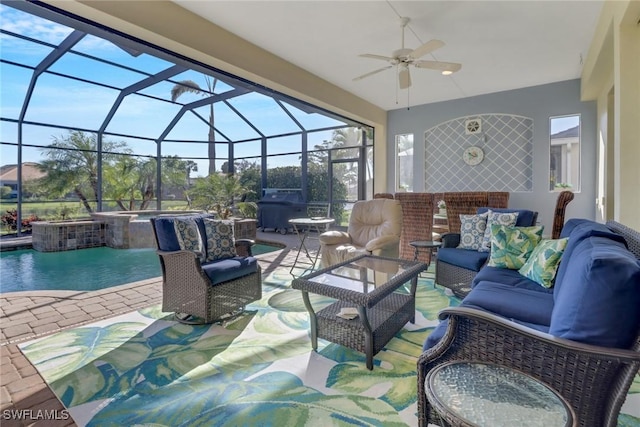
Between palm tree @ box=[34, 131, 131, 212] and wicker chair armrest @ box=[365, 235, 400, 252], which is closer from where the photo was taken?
wicker chair armrest @ box=[365, 235, 400, 252]

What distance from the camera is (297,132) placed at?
9.33 m

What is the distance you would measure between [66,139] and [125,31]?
22.0ft

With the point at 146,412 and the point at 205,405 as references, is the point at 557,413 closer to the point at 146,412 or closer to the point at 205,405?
the point at 205,405

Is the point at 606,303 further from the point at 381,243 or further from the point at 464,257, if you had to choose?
the point at 381,243

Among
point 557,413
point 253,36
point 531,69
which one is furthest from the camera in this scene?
point 531,69

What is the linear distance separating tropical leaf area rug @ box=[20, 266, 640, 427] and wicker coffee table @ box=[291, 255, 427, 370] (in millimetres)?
142

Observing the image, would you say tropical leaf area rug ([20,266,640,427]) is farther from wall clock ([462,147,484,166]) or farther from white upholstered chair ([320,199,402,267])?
wall clock ([462,147,484,166])

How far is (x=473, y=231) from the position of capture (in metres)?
3.64

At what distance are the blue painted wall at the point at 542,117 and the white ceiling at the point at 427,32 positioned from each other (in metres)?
0.35

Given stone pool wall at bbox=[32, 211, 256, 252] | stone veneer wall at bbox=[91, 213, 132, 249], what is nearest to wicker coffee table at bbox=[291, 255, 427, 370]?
stone pool wall at bbox=[32, 211, 256, 252]

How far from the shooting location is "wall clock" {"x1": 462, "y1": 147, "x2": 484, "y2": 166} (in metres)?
6.12

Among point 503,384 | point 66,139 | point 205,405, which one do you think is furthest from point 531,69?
point 66,139

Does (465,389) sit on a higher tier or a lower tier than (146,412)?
higher

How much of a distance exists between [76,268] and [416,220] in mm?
5291
